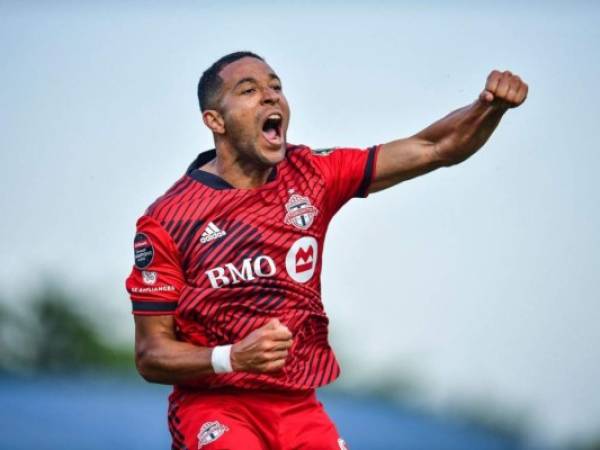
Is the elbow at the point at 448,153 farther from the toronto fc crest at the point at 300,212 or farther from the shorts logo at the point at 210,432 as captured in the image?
the shorts logo at the point at 210,432

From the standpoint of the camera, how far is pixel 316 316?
5113 mm

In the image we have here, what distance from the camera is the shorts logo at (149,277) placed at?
5.00 meters

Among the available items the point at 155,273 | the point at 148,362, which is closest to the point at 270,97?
the point at 155,273

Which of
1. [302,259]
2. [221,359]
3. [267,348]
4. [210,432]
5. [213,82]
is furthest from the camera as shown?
[213,82]

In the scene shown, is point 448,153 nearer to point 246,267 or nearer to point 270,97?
point 270,97

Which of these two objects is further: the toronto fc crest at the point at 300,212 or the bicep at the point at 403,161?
the bicep at the point at 403,161

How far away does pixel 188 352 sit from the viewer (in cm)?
486

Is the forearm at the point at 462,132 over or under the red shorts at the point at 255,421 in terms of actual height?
over

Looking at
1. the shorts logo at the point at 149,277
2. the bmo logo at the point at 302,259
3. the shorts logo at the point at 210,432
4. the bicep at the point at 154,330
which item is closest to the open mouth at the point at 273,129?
the bmo logo at the point at 302,259

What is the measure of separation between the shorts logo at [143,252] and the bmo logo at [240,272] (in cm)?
24

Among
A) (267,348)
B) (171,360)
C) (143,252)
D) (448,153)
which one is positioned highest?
(448,153)

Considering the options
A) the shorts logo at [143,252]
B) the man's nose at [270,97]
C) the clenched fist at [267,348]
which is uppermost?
the man's nose at [270,97]

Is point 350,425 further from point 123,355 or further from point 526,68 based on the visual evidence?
point 526,68

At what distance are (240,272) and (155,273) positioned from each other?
338mm
